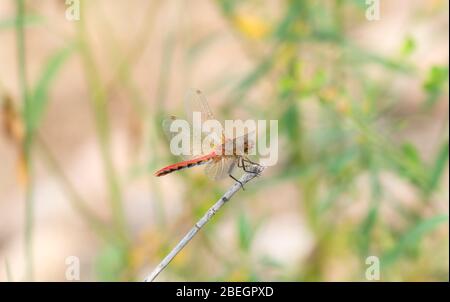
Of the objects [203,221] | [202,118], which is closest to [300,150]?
[202,118]

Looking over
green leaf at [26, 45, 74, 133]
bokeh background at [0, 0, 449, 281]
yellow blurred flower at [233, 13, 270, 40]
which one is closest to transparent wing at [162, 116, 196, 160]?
bokeh background at [0, 0, 449, 281]

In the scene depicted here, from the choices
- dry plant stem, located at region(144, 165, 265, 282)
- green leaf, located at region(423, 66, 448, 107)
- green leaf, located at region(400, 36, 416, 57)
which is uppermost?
green leaf, located at region(400, 36, 416, 57)

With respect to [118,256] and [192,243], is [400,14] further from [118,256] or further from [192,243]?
[118,256]

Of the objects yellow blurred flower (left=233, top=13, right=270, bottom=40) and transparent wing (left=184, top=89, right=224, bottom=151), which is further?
yellow blurred flower (left=233, top=13, right=270, bottom=40)

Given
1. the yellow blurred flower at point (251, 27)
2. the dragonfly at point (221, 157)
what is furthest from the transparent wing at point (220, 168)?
the yellow blurred flower at point (251, 27)

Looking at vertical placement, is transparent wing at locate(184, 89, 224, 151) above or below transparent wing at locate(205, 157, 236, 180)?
above

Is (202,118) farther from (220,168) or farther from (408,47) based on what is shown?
(408,47)

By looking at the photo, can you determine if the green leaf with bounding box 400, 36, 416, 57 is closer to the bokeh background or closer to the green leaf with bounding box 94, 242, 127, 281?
the bokeh background
